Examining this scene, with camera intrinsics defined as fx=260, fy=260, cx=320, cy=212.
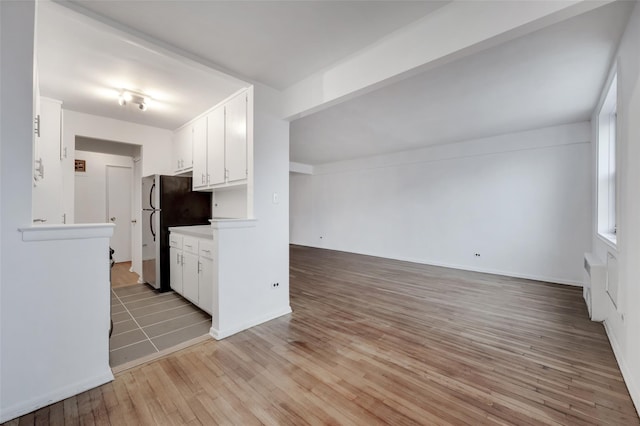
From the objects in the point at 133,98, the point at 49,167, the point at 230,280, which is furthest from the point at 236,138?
the point at 49,167

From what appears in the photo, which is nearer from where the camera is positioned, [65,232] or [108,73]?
[65,232]

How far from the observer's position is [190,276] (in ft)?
11.0

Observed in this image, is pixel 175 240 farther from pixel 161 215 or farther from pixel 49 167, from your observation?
pixel 49 167

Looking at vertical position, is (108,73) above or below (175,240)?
above

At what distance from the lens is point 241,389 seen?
5.96 feet

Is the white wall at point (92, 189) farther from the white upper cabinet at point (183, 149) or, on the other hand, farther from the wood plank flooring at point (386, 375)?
the wood plank flooring at point (386, 375)

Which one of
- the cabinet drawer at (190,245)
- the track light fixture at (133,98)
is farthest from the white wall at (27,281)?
the track light fixture at (133,98)

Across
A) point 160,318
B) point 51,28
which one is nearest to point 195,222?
point 160,318

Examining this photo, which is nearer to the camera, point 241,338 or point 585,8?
point 585,8

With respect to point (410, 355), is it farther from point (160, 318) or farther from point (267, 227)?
point (160, 318)

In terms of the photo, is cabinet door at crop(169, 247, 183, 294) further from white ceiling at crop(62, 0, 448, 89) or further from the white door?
the white door

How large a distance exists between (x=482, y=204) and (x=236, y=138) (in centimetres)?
480

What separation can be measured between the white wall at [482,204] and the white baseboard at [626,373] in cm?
242

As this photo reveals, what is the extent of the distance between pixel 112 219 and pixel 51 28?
5.23 meters
